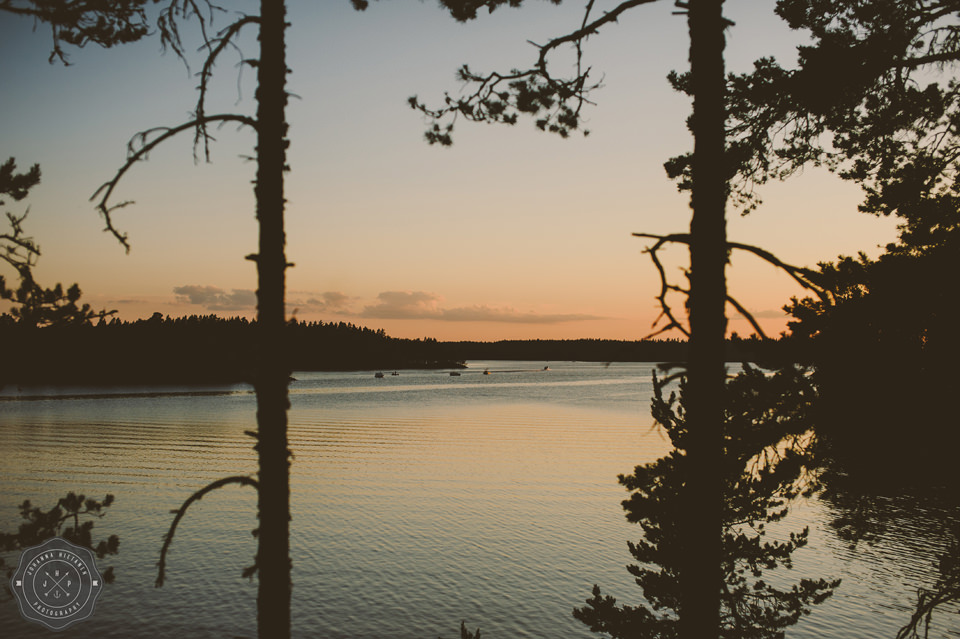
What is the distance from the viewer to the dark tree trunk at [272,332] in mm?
5617

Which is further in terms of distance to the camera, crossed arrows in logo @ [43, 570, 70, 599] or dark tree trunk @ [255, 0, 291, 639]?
crossed arrows in logo @ [43, 570, 70, 599]

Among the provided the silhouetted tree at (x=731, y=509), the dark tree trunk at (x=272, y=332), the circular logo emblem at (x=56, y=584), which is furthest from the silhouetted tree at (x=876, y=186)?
the circular logo emblem at (x=56, y=584)

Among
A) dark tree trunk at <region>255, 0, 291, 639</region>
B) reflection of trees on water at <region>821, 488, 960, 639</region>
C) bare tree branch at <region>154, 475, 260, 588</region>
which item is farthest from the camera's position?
reflection of trees on water at <region>821, 488, 960, 639</region>

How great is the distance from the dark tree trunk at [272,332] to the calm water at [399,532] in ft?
39.9

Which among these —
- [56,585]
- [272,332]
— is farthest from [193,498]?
[56,585]

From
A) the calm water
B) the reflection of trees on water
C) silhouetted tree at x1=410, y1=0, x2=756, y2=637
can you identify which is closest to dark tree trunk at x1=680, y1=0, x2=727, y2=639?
silhouetted tree at x1=410, y1=0, x2=756, y2=637

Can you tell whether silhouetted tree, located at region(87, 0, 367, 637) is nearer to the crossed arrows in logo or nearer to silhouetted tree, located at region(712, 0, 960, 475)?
silhouetted tree, located at region(712, 0, 960, 475)

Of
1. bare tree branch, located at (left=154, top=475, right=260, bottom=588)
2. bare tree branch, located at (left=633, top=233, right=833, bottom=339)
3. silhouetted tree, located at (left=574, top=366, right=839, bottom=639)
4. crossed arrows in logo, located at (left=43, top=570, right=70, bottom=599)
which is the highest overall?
bare tree branch, located at (left=633, top=233, right=833, bottom=339)

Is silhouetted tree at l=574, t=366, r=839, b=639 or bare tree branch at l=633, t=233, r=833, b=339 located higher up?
bare tree branch at l=633, t=233, r=833, b=339

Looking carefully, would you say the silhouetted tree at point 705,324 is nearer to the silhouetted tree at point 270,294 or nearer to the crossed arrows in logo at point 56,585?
the silhouetted tree at point 270,294

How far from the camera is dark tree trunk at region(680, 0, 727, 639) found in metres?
5.67

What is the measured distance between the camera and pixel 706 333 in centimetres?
568

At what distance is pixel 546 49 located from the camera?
6.77 metres

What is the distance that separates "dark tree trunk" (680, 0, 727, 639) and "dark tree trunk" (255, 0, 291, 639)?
12.2ft
